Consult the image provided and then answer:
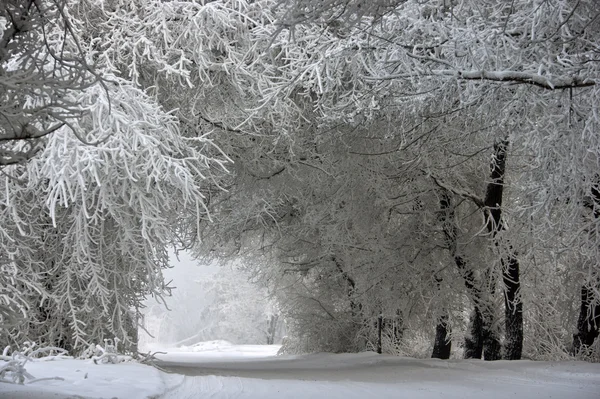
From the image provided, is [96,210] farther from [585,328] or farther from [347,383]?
[585,328]

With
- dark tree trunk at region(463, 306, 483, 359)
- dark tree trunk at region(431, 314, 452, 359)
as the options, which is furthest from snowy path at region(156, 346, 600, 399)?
dark tree trunk at region(431, 314, 452, 359)

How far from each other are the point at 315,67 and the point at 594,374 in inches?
180

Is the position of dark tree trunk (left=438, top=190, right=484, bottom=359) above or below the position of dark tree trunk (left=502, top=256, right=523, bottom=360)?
above

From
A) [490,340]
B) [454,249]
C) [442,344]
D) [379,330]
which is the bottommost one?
[442,344]

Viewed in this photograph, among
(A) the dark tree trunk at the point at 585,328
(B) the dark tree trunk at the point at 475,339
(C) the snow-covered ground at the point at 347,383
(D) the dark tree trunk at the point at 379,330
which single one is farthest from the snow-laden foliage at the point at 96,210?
(D) the dark tree trunk at the point at 379,330

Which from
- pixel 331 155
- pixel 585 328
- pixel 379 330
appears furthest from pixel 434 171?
pixel 379 330

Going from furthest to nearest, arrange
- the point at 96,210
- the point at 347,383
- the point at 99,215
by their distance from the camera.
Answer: the point at 99,215
the point at 96,210
the point at 347,383

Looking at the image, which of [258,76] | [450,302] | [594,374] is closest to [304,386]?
[594,374]

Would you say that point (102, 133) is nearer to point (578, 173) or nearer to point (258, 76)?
point (258, 76)

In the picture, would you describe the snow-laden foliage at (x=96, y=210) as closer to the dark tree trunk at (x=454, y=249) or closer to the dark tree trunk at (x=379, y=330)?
the dark tree trunk at (x=454, y=249)

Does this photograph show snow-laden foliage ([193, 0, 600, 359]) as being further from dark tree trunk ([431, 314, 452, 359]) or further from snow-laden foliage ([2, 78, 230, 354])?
snow-laden foliage ([2, 78, 230, 354])

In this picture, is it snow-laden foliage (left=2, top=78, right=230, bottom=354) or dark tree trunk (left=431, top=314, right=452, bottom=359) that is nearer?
snow-laden foliage (left=2, top=78, right=230, bottom=354)

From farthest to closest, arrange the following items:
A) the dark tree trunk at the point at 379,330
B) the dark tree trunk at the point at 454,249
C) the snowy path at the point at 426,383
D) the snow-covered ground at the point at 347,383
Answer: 1. the dark tree trunk at the point at 379,330
2. the dark tree trunk at the point at 454,249
3. the snowy path at the point at 426,383
4. the snow-covered ground at the point at 347,383

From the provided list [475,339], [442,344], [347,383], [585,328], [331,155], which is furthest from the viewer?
[442,344]
